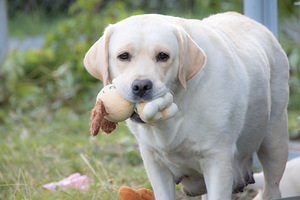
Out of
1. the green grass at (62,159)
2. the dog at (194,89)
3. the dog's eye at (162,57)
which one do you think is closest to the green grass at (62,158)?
the green grass at (62,159)

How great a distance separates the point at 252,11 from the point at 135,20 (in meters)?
1.84

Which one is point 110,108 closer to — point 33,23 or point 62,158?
point 62,158

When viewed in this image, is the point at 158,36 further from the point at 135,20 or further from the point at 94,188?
the point at 94,188

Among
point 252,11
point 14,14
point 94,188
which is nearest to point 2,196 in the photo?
point 94,188

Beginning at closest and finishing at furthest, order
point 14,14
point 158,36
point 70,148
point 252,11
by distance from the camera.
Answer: point 158,36, point 252,11, point 70,148, point 14,14

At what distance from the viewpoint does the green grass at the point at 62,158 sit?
3.67 meters

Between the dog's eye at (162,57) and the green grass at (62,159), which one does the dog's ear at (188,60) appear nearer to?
the dog's eye at (162,57)

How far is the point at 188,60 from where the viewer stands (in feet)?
8.83

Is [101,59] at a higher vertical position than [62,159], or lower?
higher

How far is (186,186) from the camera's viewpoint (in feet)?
10.7

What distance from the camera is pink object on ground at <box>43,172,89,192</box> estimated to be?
3.72 meters

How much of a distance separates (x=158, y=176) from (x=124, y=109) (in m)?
0.59

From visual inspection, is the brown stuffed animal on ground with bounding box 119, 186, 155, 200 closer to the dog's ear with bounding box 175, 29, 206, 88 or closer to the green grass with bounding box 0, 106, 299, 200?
the green grass with bounding box 0, 106, 299, 200

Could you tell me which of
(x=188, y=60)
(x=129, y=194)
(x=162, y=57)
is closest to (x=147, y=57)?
(x=162, y=57)
